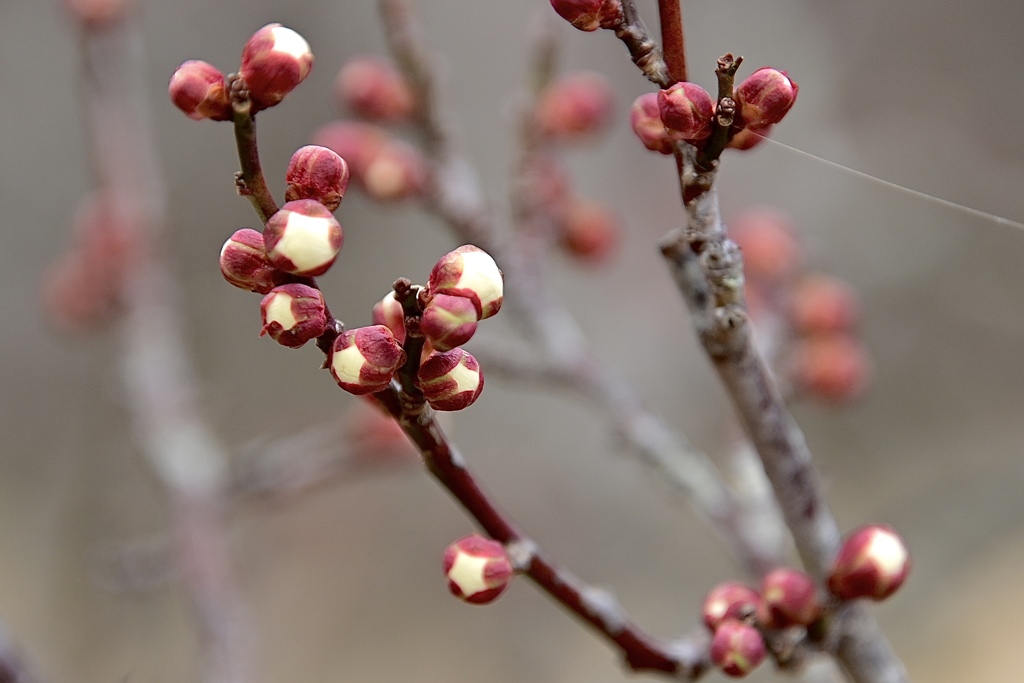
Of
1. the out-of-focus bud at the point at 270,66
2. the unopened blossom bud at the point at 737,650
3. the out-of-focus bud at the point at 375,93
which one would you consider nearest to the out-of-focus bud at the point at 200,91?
the out-of-focus bud at the point at 270,66

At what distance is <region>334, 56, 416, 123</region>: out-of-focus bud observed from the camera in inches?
48.1

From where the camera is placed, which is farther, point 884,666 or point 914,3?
point 914,3

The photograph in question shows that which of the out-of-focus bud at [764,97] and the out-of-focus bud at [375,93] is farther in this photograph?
the out-of-focus bud at [375,93]

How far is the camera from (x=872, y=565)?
0.64 metres

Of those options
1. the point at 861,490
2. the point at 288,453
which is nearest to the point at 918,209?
the point at 861,490

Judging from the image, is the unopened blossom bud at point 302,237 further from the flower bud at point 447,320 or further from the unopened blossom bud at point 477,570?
the unopened blossom bud at point 477,570

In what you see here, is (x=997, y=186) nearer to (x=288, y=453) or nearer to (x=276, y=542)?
(x=288, y=453)

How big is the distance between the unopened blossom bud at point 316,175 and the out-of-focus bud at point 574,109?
847mm

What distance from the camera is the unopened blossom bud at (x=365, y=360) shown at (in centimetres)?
46

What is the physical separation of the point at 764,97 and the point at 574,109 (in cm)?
83

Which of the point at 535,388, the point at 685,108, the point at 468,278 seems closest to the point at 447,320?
the point at 468,278

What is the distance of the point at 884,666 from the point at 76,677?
2372 mm

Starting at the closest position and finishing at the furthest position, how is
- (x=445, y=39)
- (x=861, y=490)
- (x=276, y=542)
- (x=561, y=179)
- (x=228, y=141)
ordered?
1. (x=561, y=179)
2. (x=861, y=490)
3. (x=276, y=542)
4. (x=445, y=39)
5. (x=228, y=141)

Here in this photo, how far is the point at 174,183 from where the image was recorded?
151 inches
